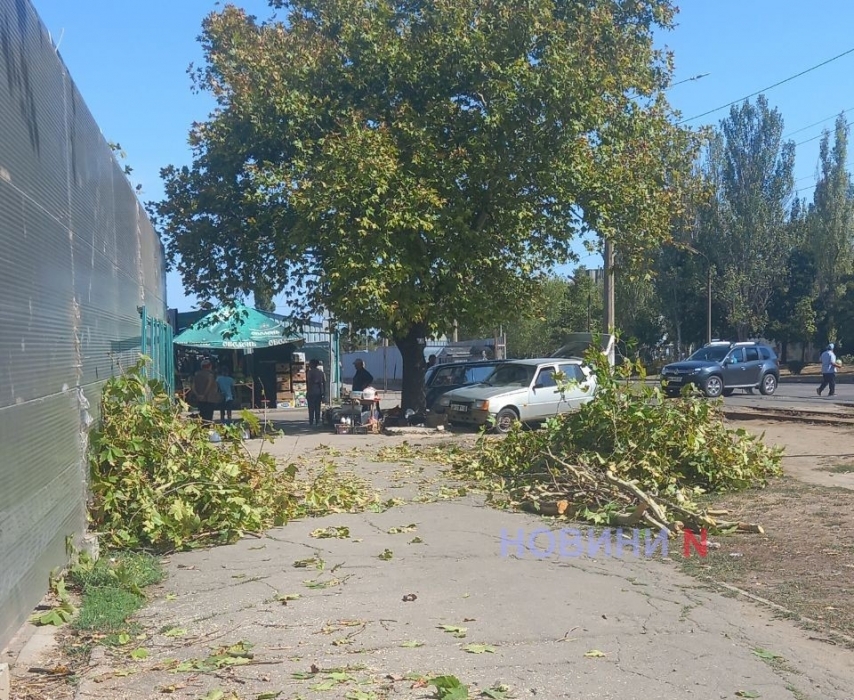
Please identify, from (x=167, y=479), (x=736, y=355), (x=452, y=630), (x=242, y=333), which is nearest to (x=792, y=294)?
(x=736, y=355)

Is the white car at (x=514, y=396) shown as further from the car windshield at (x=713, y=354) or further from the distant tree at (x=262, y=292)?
the car windshield at (x=713, y=354)

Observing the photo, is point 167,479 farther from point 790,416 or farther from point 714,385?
point 714,385

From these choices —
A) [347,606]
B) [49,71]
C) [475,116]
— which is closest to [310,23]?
[475,116]

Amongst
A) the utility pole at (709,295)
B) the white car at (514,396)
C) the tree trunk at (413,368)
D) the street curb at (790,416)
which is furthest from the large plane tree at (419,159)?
the utility pole at (709,295)

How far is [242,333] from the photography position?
26.6 m

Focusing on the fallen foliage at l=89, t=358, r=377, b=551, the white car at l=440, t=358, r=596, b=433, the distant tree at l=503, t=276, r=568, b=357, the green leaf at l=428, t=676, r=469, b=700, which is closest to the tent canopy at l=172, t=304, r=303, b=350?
the white car at l=440, t=358, r=596, b=433

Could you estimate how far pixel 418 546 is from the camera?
334 inches

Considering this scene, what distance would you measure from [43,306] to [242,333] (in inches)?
805

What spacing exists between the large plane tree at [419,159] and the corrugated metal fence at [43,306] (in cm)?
983

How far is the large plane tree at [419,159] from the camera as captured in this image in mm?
19000

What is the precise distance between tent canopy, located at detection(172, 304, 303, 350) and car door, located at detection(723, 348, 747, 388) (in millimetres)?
14229

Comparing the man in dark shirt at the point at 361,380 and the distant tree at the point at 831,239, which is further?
the distant tree at the point at 831,239

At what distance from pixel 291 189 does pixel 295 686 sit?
15.3 m

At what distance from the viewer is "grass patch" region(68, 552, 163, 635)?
19.4 ft
